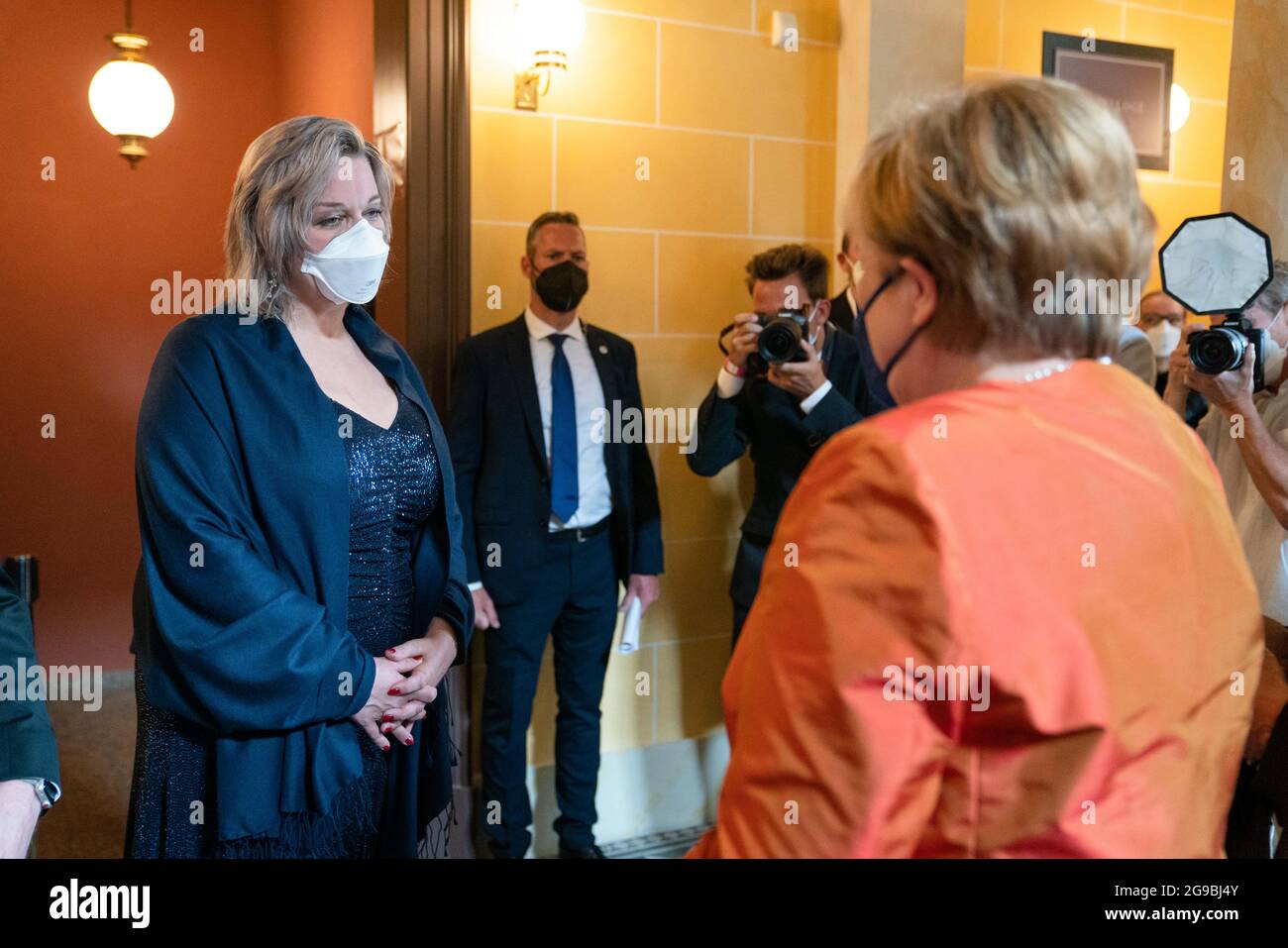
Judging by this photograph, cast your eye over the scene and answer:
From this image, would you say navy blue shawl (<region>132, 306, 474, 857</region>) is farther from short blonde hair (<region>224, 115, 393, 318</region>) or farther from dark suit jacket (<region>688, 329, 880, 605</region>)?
dark suit jacket (<region>688, 329, 880, 605</region>)

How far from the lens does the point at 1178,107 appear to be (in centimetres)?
405

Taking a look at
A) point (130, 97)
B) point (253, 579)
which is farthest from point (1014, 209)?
point (130, 97)

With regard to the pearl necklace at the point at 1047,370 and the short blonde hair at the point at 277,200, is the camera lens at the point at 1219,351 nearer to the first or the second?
the pearl necklace at the point at 1047,370

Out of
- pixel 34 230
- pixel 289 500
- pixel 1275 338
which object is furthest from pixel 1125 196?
pixel 34 230

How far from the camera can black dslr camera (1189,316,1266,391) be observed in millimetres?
2092

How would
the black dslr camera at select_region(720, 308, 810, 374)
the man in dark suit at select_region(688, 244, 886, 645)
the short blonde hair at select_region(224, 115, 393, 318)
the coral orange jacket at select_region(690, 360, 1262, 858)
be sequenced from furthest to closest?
the man in dark suit at select_region(688, 244, 886, 645) → the black dslr camera at select_region(720, 308, 810, 374) → the short blonde hair at select_region(224, 115, 393, 318) → the coral orange jacket at select_region(690, 360, 1262, 858)

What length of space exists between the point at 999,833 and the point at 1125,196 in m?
0.50

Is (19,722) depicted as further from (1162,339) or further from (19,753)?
(1162,339)

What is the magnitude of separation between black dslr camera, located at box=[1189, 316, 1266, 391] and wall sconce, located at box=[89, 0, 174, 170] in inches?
130

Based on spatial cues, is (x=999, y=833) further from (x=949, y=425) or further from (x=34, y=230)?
(x=34, y=230)

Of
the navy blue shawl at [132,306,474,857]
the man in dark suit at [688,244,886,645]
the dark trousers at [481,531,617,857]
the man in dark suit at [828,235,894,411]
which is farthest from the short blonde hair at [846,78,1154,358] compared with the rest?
the dark trousers at [481,531,617,857]

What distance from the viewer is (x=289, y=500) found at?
157 cm

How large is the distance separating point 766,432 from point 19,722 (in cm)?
194
